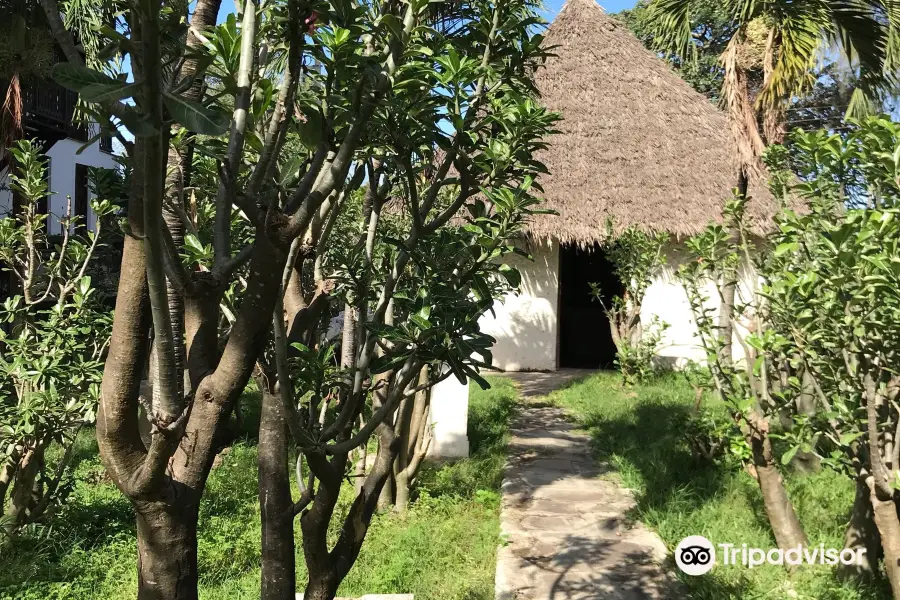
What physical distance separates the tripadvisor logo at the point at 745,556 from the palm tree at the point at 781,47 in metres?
3.11

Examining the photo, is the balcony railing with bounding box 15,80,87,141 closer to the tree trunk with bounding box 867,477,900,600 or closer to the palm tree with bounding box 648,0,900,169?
the palm tree with bounding box 648,0,900,169

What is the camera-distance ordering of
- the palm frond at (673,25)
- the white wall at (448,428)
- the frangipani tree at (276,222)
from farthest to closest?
the palm frond at (673,25), the white wall at (448,428), the frangipani tree at (276,222)

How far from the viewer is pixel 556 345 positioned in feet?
32.6

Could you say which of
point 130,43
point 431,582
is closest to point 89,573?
point 431,582

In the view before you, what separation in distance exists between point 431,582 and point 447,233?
92.3 inches

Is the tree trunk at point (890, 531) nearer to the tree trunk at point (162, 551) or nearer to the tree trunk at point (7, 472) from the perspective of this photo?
the tree trunk at point (162, 551)

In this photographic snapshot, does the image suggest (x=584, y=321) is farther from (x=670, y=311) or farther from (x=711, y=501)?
(x=711, y=501)

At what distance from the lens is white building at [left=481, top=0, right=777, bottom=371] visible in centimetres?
952

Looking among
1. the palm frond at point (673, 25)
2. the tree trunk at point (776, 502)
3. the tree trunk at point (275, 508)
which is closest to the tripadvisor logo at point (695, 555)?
the tree trunk at point (776, 502)

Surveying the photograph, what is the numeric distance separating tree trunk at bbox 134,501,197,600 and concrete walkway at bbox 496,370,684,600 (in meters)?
2.31

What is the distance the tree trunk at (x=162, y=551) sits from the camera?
1.42 metres

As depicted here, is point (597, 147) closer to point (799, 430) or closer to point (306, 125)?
point (799, 430)

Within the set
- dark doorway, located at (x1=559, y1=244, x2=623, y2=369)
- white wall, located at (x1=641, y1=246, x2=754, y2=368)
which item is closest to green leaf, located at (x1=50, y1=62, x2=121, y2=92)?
white wall, located at (x1=641, y1=246, x2=754, y2=368)

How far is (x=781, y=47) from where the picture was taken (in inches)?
→ 208
